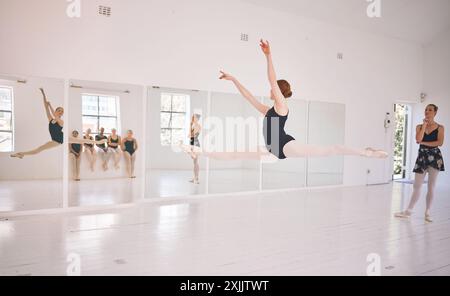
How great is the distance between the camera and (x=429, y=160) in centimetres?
463

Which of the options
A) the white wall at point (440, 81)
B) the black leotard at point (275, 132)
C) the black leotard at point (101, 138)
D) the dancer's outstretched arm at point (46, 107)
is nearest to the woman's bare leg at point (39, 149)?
the dancer's outstretched arm at point (46, 107)

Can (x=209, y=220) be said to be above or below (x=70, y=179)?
below

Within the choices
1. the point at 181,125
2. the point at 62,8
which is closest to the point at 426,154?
the point at 181,125

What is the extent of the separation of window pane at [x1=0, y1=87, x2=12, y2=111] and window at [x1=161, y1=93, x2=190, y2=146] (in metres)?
2.09

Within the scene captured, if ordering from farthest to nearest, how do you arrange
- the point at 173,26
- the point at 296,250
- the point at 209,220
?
the point at 173,26 < the point at 209,220 < the point at 296,250

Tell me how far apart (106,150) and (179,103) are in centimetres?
139

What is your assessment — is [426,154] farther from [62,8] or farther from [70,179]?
[62,8]

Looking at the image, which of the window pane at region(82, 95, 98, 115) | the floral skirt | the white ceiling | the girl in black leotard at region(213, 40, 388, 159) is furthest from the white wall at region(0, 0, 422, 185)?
the floral skirt

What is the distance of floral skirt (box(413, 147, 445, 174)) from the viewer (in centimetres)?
462

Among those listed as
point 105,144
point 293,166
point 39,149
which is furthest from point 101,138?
point 293,166

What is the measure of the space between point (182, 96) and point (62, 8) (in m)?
2.11

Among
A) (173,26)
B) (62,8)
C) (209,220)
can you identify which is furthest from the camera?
(173,26)

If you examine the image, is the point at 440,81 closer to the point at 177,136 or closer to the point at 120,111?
the point at 177,136

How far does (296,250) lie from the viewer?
11.3ft
